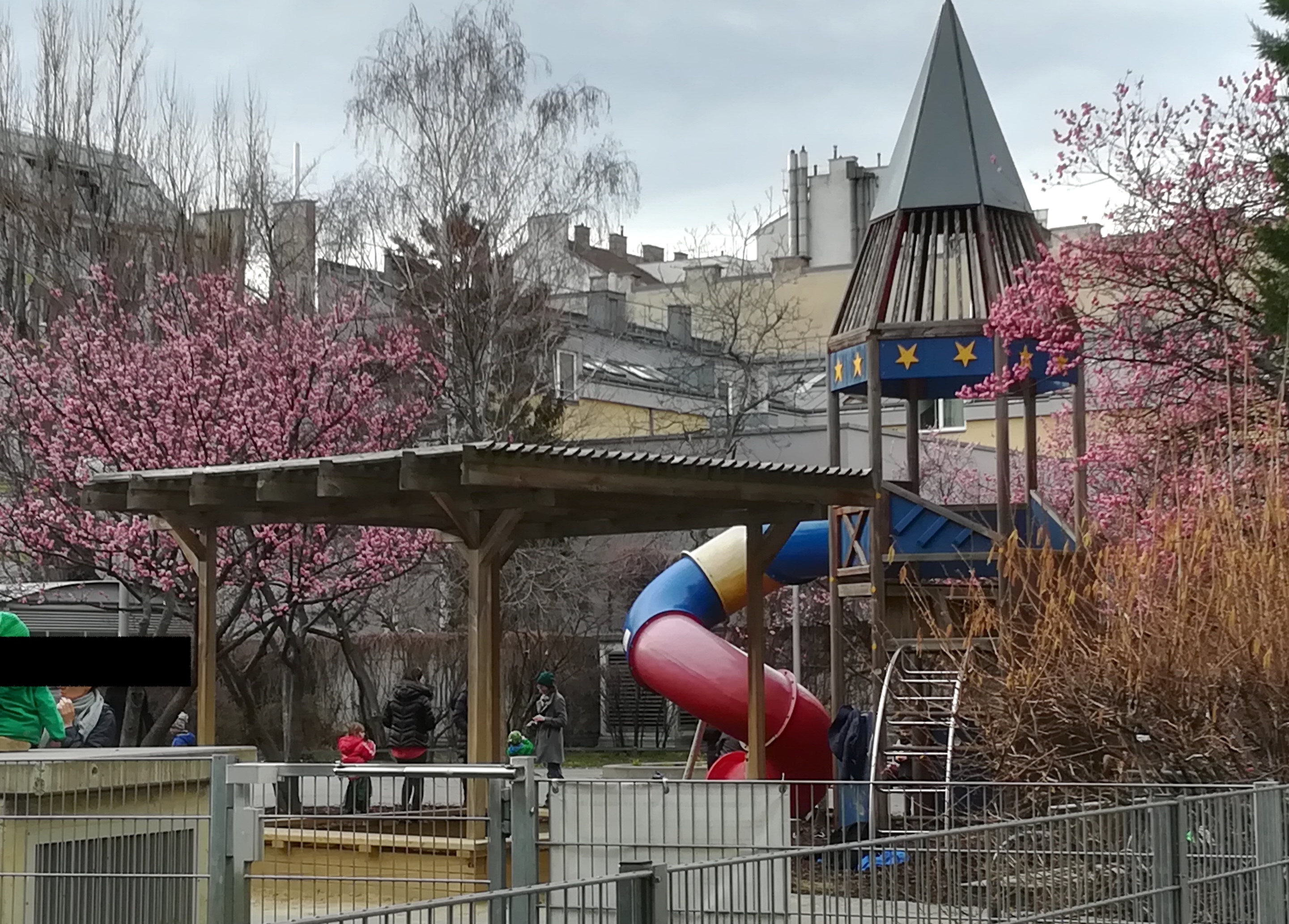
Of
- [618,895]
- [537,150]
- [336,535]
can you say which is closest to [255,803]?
[618,895]

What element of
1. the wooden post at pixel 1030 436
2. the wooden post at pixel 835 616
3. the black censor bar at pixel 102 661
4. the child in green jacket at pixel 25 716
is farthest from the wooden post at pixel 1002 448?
the black censor bar at pixel 102 661

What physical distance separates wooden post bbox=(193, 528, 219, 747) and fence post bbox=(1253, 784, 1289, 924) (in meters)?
11.6

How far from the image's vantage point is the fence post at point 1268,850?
765 cm

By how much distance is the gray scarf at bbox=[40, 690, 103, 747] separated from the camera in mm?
19078

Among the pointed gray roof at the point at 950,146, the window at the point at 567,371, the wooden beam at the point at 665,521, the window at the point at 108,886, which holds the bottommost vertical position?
the window at the point at 108,886

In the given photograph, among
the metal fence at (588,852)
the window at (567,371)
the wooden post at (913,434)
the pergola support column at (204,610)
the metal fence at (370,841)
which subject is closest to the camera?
the metal fence at (588,852)

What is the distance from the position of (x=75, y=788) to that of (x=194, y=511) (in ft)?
30.2

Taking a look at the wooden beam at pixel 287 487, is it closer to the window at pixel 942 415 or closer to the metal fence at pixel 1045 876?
the metal fence at pixel 1045 876

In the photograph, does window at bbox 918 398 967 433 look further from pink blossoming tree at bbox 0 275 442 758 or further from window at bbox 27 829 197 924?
window at bbox 27 829 197 924

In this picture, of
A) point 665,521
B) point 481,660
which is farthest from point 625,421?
point 481,660

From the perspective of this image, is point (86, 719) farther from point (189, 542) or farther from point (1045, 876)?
point (1045, 876)

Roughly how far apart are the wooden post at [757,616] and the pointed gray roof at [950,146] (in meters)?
4.79

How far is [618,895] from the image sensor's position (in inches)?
179

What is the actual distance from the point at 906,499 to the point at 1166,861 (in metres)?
12.3
